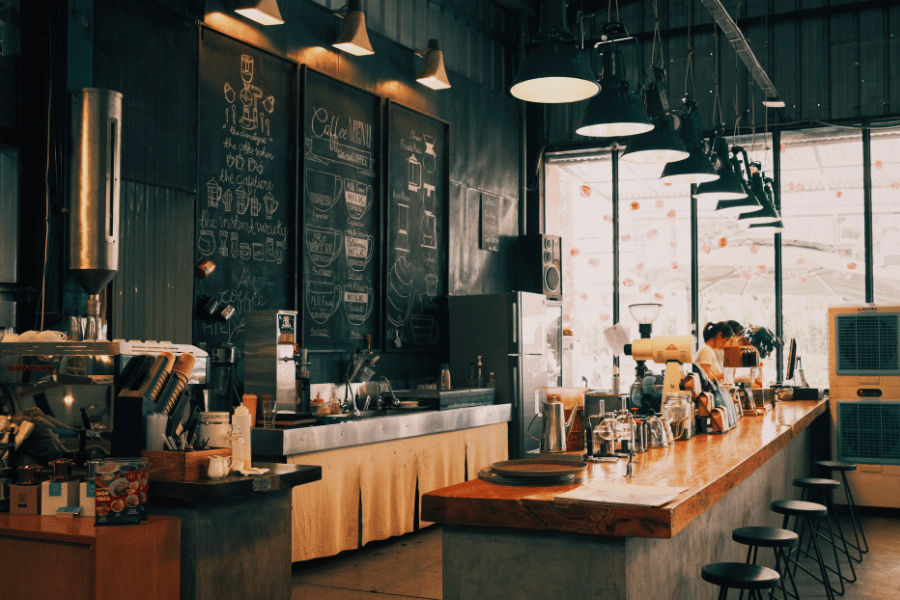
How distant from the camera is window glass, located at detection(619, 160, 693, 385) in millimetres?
9164

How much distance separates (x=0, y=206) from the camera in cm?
432

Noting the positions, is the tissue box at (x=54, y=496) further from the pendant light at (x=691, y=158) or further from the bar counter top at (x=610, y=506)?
the pendant light at (x=691, y=158)

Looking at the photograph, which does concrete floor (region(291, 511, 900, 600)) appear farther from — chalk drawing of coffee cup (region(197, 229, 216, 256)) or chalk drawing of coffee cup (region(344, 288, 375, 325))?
chalk drawing of coffee cup (region(197, 229, 216, 256))

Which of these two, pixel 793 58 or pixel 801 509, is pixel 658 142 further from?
pixel 793 58

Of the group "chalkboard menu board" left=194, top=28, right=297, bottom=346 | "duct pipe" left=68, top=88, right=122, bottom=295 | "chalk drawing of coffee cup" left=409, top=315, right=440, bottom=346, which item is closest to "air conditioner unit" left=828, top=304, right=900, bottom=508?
"chalk drawing of coffee cup" left=409, top=315, right=440, bottom=346

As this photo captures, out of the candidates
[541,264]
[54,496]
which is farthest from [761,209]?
[54,496]

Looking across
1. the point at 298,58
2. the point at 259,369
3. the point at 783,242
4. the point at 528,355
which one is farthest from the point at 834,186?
the point at 259,369

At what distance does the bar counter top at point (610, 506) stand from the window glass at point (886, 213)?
19.1ft

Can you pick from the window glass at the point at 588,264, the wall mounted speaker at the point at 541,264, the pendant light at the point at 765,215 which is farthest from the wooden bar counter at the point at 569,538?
the window glass at the point at 588,264

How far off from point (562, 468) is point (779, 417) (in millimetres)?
3289

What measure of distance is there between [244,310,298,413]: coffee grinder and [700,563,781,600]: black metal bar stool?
3.09 meters

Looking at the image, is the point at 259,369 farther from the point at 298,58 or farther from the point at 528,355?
the point at 528,355

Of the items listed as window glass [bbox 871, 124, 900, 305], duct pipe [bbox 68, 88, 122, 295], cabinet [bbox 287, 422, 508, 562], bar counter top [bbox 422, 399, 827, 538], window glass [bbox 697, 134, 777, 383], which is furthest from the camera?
window glass [bbox 697, 134, 777, 383]

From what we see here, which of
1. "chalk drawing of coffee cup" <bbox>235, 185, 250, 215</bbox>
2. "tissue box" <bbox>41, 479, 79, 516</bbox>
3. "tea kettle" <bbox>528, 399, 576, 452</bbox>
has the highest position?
"chalk drawing of coffee cup" <bbox>235, 185, 250, 215</bbox>
